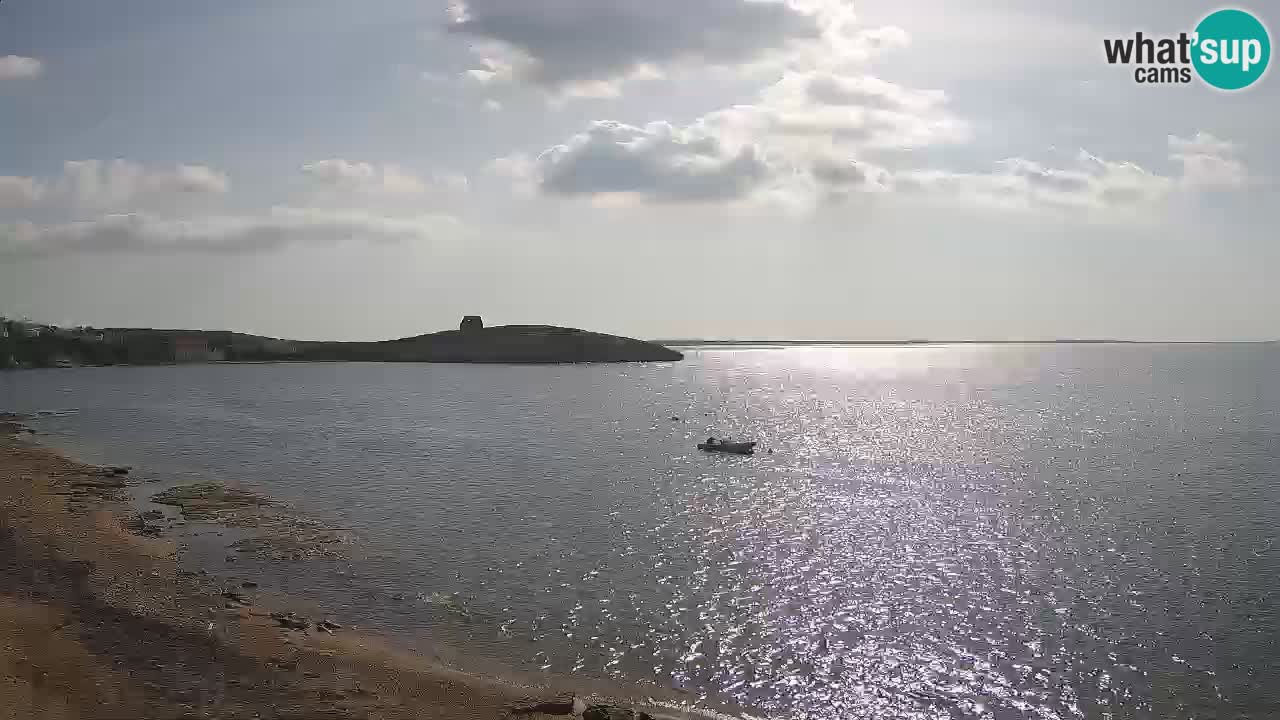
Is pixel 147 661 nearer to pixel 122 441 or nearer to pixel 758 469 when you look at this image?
pixel 758 469

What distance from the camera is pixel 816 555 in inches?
1473

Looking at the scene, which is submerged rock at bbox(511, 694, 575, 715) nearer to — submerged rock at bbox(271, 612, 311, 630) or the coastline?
the coastline

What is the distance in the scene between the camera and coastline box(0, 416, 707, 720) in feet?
65.4

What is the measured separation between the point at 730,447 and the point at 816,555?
37546 mm

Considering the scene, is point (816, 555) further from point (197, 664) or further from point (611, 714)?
point (197, 664)

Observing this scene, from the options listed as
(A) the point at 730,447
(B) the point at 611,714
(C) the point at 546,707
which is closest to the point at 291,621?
(C) the point at 546,707

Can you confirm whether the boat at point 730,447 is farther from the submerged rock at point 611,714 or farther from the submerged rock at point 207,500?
the submerged rock at point 611,714

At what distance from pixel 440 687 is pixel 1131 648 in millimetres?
23634

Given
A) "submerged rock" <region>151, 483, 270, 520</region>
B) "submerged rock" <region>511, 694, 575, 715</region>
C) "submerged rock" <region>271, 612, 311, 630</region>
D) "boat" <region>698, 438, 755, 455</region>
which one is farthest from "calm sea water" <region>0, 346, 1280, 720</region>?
"submerged rock" <region>151, 483, 270, 520</region>

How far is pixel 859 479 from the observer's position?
6100 centimetres

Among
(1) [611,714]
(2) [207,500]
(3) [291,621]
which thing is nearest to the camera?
Answer: (1) [611,714]

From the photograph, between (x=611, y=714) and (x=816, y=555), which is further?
(x=816, y=555)

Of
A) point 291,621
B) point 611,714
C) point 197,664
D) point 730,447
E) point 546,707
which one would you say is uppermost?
point 730,447

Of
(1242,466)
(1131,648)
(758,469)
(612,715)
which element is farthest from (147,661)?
(1242,466)
